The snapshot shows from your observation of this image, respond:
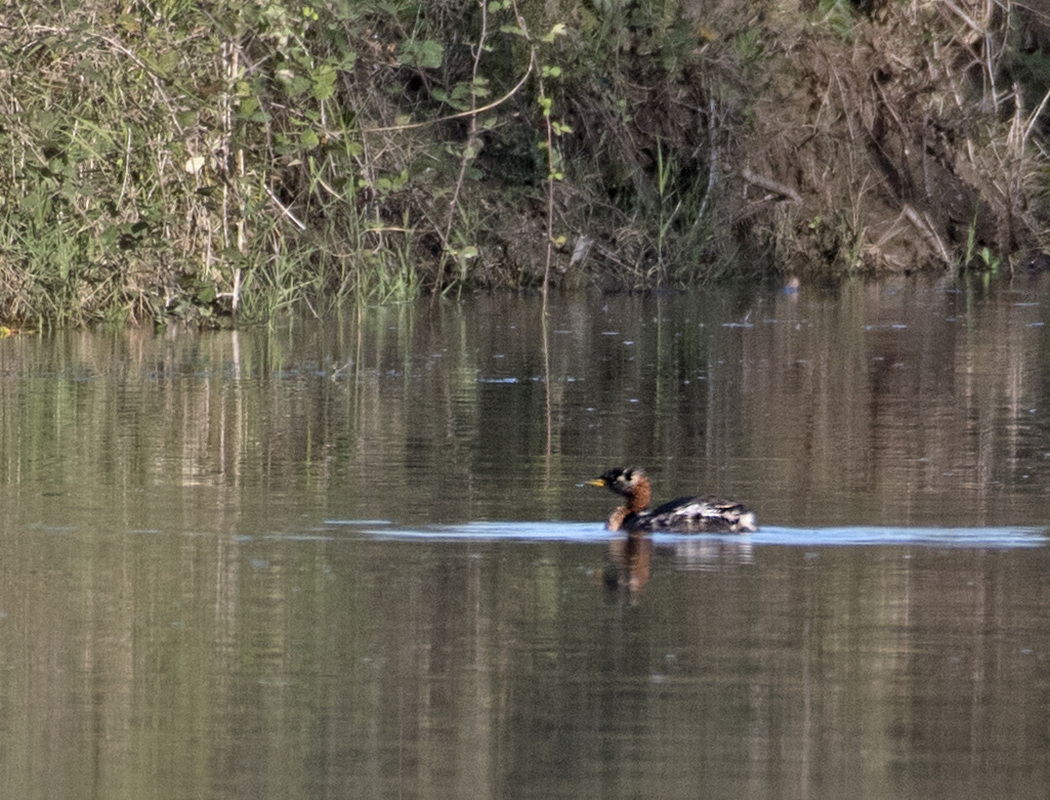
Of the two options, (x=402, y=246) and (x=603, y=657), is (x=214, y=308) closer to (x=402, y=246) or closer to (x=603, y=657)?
(x=402, y=246)

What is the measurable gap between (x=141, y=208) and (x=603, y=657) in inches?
Answer: 461

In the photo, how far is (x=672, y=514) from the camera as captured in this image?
9.31m

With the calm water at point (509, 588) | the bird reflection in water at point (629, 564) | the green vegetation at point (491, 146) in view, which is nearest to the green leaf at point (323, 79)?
the green vegetation at point (491, 146)

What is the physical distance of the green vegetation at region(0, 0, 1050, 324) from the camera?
1788cm

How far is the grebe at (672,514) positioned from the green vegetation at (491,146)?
25.9 feet

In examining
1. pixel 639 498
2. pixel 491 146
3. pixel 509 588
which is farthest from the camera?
pixel 491 146

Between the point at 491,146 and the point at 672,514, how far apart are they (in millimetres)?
16393

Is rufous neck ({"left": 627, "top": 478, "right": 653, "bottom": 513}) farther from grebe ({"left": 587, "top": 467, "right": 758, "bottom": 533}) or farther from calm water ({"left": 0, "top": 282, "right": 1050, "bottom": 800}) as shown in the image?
calm water ({"left": 0, "top": 282, "right": 1050, "bottom": 800})

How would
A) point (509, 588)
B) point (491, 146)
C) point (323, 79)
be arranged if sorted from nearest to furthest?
point (509, 588), point (323, 79), point (491, 146)

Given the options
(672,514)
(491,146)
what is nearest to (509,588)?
(672,514)

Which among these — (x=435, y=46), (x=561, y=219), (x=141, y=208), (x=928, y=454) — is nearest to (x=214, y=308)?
(x=141, y=208)

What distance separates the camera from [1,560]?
8.56 meters

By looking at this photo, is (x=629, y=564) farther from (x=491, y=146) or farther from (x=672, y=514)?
(x=491, y=146)

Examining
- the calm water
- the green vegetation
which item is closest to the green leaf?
the green vegetation
